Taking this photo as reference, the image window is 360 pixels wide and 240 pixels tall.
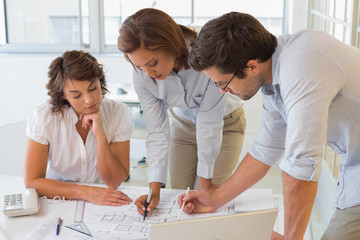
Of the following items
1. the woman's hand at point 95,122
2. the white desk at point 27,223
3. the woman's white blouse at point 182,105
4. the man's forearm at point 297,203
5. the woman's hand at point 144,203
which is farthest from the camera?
the woman's hand at point 95,122

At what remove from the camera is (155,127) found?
1.80m

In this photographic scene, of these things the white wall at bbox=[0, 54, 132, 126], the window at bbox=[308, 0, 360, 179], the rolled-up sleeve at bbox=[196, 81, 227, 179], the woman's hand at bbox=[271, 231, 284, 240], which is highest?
the window at bbox=[308, 0, 360, 179]

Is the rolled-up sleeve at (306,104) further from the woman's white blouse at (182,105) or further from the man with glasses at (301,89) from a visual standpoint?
the woman's white blouse at (182,105)

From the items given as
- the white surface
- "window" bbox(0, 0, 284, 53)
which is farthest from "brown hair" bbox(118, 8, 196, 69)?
"window" bbox(0, 0, 284, 53)

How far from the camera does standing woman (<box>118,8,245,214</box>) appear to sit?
1487mm

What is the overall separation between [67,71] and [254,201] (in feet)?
2.91

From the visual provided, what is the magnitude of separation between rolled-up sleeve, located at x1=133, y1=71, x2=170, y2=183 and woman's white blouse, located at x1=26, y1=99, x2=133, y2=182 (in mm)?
167

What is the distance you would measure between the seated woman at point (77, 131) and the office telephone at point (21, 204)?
99mm

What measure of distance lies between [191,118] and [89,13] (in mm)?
2744

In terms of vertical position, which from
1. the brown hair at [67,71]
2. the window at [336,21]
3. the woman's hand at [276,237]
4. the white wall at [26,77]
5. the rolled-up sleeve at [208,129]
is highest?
the window at [336,21]

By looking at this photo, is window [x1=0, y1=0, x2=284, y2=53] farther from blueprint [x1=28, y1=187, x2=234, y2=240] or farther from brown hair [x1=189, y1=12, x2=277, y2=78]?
brown hair [x1=189, y1=12, x2=277, y2=78]

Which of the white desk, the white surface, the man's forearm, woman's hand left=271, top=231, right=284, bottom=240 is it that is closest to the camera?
the man's forearm

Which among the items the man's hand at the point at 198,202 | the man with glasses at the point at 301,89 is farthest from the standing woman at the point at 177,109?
the man with glasses at the point at 301,89

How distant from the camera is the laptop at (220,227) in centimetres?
100
